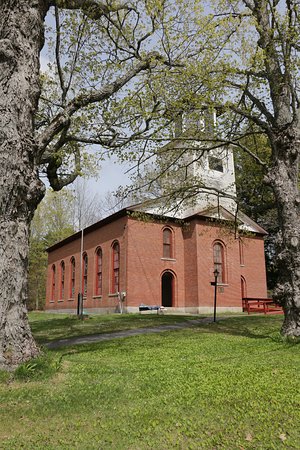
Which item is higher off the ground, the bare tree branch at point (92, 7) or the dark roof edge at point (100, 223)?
the bare tree branch at point (92, 7)

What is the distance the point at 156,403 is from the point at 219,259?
920 inches

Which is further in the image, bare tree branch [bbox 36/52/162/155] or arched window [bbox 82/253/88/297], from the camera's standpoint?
arched window [bbox 82/253/88/297]

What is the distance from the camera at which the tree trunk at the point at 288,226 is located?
9.81 metres

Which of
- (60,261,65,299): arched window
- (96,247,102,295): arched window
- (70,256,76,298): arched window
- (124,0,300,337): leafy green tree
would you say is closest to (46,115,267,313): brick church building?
(96,247,102,295): arched window

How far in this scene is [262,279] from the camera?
29734mm

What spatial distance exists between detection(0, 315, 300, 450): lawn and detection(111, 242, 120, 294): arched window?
17.7 m

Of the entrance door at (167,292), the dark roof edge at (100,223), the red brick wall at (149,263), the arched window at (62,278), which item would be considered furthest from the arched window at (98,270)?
the arched window at (62,278)

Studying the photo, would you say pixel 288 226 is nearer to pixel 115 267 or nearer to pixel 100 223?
pixel 115 267

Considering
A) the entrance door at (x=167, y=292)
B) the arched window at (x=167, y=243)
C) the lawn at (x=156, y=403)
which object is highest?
the arched window at (x=167, y=243)

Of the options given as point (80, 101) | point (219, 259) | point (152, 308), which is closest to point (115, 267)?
point (152, 308)

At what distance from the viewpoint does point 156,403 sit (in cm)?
460

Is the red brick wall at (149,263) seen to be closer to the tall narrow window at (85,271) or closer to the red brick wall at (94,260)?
the red brick wall at (94,260)

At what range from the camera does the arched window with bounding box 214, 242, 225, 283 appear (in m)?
26.9

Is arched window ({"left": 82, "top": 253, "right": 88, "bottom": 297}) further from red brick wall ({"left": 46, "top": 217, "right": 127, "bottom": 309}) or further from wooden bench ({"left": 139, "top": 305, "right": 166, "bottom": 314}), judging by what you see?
wooden bench ({"left": 139, "top": 305, "right": 166, "bottom": 314})
